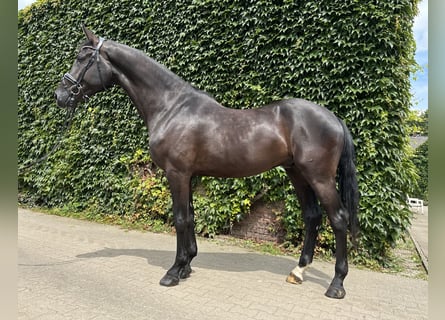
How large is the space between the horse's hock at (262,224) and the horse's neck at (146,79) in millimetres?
2549

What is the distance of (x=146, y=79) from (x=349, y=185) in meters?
2.46

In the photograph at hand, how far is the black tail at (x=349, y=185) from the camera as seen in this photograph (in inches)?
121

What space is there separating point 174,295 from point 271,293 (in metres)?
0.97

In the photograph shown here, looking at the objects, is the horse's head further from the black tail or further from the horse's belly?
the black tail

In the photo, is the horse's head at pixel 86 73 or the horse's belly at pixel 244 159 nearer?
the horse's belly at pixel 244 159

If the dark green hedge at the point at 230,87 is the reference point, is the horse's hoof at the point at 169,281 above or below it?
below

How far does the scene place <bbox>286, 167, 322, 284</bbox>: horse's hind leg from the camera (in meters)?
3.35

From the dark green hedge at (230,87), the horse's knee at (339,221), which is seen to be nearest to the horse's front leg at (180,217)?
the horse's knee at (339,221)

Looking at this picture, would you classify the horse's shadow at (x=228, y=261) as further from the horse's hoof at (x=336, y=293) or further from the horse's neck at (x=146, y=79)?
the horse's neck at (x=146, y=79)

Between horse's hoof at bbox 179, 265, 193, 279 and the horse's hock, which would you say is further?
the horse's hock

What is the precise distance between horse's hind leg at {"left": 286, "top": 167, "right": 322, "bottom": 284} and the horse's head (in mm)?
2378

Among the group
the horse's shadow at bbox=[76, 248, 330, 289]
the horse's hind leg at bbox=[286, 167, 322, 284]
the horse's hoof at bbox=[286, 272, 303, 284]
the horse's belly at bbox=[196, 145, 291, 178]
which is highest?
the horse's belly at bbox=[196, 145, 291, 178]

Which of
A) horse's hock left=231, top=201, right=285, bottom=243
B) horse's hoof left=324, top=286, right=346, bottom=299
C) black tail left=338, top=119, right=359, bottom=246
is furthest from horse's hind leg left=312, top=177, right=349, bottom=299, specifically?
horse's hock left=231, top=201, right=285, bottom=243

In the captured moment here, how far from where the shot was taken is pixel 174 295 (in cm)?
295
